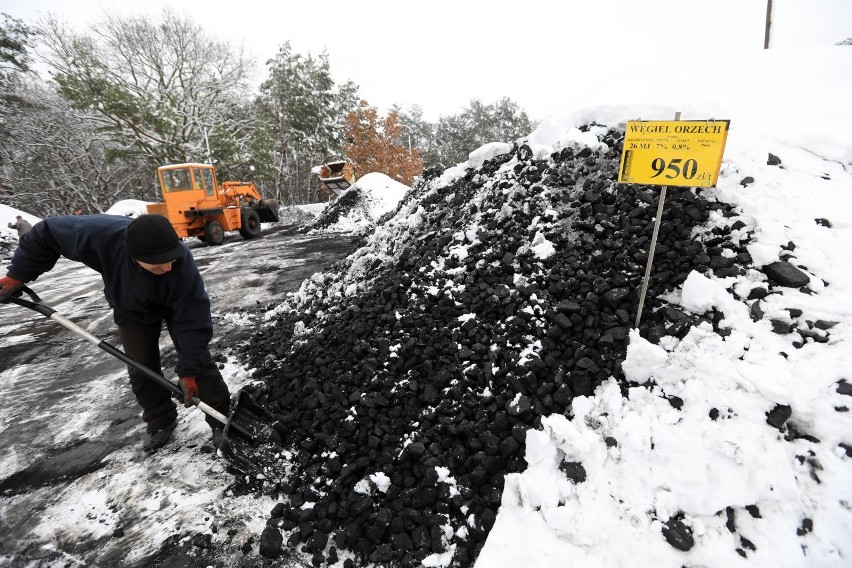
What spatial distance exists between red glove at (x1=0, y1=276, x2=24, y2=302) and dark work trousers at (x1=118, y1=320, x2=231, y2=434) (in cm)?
72

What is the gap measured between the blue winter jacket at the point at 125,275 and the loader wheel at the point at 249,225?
10.2 metres

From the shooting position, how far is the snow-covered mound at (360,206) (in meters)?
12.9

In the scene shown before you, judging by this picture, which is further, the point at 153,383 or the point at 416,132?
the point at 416,132

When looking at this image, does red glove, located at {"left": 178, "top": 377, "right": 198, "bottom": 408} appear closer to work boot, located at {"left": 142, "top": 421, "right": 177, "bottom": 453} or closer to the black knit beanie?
work boot, located at {"left": 142, "top": 421, "right": 177, "bottom": 453}

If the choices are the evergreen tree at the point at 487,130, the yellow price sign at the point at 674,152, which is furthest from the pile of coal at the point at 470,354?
the evergreen tree at the point at 487,130

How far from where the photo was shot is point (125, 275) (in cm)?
240

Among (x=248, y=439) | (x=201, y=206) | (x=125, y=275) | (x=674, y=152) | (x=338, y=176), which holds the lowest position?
(x=248, y=439)

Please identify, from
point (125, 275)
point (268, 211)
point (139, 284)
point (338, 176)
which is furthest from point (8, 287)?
point (338, 176)

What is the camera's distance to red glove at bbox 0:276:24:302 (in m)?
2.55

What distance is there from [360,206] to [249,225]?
3925 millimetres

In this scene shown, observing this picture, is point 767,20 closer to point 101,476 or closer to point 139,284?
point 139,284

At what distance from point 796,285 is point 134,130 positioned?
73.3 feet

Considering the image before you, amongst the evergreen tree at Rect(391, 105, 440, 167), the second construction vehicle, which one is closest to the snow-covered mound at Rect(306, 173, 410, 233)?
the second construction vehicle

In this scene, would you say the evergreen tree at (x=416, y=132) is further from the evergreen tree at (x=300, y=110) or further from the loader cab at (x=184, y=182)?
the loader cab at (x=184, y=182)
